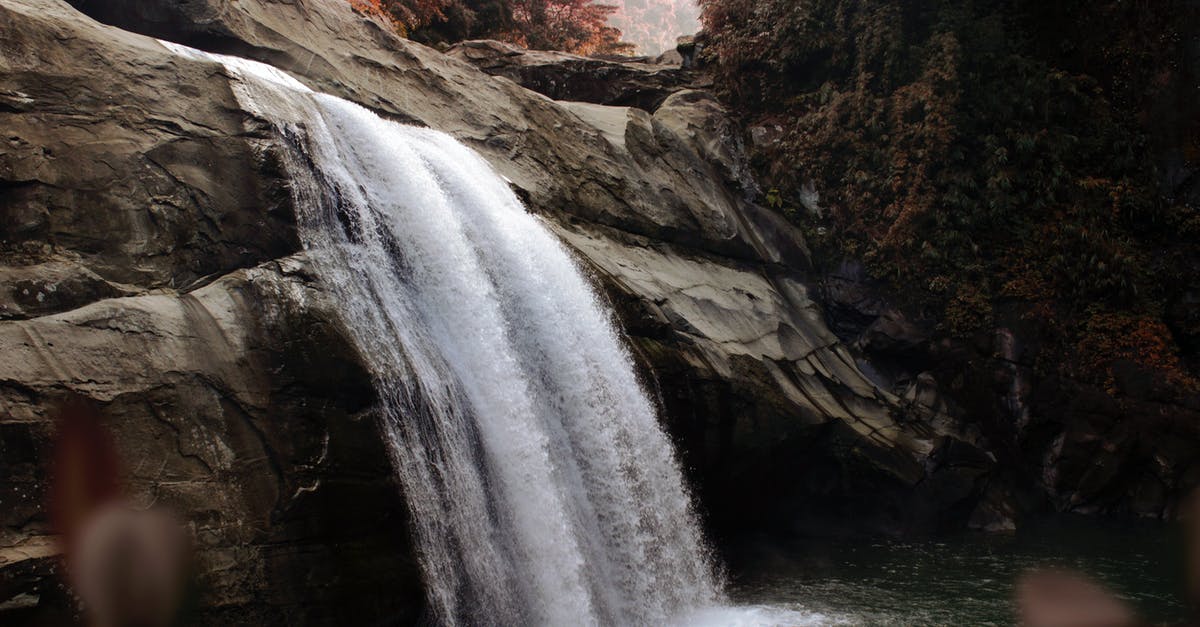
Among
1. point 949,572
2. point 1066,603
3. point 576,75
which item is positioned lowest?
point 949,572

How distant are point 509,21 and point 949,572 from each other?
17.6 m

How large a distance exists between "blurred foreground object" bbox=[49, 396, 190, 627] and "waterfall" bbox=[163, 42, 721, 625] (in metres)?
1.90

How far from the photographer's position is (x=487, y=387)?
8719mm

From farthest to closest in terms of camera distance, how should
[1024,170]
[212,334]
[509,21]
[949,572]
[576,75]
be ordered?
[509,21] < [576,75] < [1024,170] < [949,572] < [212,334]

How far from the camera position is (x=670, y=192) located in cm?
1497

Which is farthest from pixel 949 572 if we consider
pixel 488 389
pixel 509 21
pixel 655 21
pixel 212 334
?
pixel 655 21

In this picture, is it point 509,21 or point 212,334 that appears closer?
point 212,334

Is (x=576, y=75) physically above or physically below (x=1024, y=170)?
below

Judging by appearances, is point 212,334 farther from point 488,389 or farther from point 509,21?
point 509,21

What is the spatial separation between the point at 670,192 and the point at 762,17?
638 cm

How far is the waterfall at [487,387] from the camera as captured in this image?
7.59 metres

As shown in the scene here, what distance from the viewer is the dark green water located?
998 cm

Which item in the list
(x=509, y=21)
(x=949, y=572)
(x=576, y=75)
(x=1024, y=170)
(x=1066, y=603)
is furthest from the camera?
(x=509, y=21)

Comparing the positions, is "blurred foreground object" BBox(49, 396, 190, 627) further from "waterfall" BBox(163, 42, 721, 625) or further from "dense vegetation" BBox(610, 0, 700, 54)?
"dense vegetation" BBox(610, 0, 700, 54)
